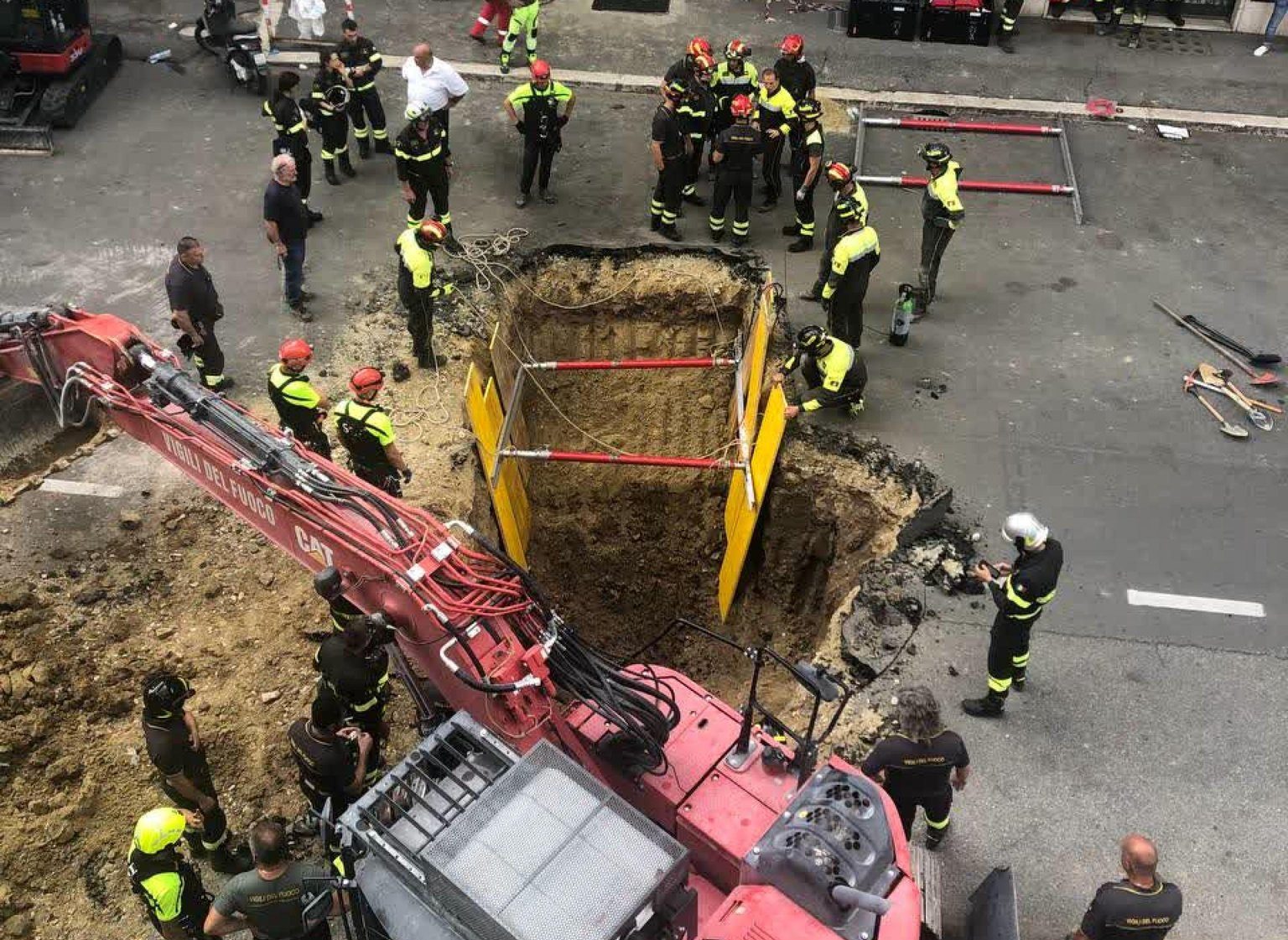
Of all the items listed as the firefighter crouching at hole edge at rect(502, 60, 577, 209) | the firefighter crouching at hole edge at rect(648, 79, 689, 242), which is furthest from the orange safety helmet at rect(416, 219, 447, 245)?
the firefighter crouching at hole edge at rect(648, 79, 689, 242)

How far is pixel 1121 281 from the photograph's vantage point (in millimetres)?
12219

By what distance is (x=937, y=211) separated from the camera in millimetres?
11273

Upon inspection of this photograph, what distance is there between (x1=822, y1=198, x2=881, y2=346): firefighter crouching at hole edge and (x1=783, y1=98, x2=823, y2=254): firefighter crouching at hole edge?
1.56 meters

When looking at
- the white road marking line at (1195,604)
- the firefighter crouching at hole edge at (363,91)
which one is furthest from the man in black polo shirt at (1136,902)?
the firefighter crouching at hole edge at (363,91)

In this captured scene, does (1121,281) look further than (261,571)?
Yes

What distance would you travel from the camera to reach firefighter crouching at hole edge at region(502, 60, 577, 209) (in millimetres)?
12312

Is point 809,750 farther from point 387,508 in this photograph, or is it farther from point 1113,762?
point 1113,762

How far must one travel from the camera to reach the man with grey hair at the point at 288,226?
10641 millimetres

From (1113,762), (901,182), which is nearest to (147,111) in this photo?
(901,182)

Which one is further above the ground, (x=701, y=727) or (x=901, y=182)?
(x=901, y=182)

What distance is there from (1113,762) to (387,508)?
5.17 metres

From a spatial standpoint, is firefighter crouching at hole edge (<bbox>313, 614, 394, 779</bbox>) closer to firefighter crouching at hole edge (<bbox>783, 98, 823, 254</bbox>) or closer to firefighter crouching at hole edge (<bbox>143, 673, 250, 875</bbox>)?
firefighter crouching at hole edge (<bbox>143, 673, 250, 875</bbox>)

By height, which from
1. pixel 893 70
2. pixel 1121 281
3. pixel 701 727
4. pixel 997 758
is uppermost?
pixel 893 70

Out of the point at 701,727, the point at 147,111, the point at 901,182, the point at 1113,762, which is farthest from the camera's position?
the point at 147,111
